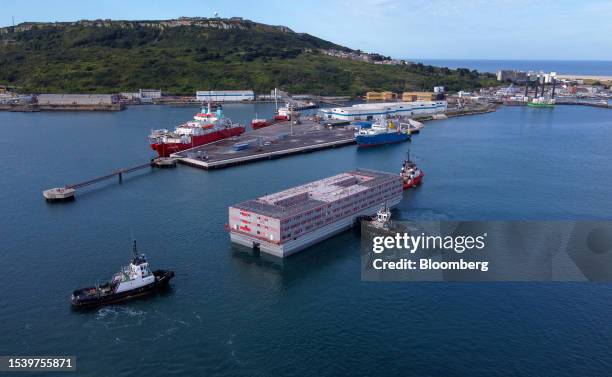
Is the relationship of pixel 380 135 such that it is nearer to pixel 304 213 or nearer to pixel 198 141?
pixel 198 141

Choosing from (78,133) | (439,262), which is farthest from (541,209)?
(78,133)

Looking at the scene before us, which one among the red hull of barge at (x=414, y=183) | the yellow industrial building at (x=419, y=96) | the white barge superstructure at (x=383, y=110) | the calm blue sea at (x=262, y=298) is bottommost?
the calm blue sea at (x=262, y=298)

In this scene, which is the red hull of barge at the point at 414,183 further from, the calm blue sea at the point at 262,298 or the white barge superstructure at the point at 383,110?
the white barge superstructure at the point at 383,110

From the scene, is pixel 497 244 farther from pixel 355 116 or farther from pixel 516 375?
pixel 355 116

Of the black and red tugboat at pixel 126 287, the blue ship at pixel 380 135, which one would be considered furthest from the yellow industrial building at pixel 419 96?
the black and red tugboat at pixel 126 287

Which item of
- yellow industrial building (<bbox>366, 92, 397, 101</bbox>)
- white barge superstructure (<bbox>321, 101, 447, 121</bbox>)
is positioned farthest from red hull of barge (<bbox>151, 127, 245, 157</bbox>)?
yellow industrial building (<bbox>366, 92, 397, 101</bbox>)

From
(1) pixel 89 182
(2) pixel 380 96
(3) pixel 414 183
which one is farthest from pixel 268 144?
(2) pixel 380 96
